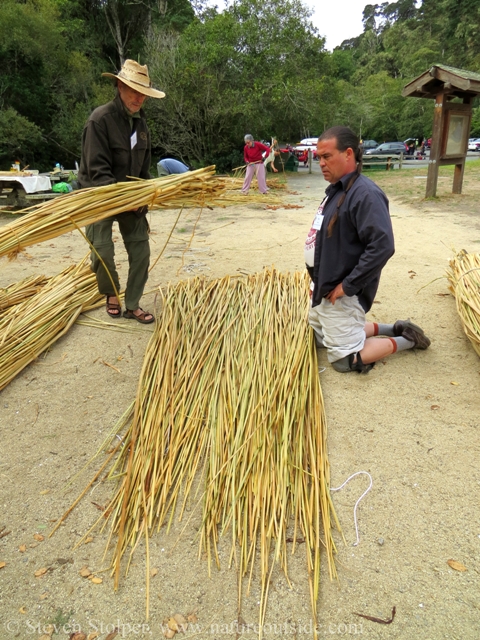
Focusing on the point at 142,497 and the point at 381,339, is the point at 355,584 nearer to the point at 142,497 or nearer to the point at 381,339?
the point at 142,497

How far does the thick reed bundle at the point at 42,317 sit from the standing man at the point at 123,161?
262mm

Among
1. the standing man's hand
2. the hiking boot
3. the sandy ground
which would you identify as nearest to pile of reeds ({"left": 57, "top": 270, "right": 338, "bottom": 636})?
the sandy ground

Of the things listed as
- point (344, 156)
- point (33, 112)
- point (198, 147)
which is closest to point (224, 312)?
point (344, 156)

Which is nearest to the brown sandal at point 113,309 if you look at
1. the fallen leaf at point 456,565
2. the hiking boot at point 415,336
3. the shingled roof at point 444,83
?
the hiking boot at point 415,336

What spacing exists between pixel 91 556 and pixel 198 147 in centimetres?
1471

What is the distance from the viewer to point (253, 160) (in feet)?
28.9

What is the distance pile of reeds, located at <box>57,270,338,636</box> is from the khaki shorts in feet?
0.39

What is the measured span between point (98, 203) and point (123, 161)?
2.26 ft

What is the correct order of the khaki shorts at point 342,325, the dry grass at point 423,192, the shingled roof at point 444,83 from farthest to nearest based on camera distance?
the dry grass at point 423,192, the shingled roof at point 444,83, the khaki shorts at point 342,325

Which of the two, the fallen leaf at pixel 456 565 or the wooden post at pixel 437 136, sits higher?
the wooden post at pixel 437 136

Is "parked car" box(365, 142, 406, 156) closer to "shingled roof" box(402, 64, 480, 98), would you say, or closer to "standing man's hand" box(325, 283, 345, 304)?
"shingled roof" box(402, 64, 480, 98)

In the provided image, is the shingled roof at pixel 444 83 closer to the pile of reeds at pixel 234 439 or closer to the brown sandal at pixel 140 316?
the pile of reeds at pixel 234 439

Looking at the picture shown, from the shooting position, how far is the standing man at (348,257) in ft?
6.50

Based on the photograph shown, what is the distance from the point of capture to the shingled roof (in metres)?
6.81
